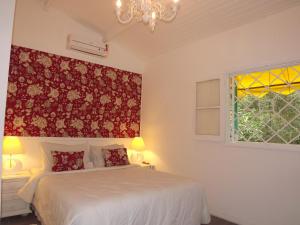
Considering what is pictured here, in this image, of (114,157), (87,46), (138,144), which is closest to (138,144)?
(138,144)

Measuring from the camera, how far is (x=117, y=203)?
6.04 ft

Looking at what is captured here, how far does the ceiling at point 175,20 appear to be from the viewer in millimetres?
2594

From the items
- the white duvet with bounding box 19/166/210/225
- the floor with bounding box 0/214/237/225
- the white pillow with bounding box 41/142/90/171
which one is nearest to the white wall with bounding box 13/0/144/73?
the white pillow with bounding box 41/142/90/171

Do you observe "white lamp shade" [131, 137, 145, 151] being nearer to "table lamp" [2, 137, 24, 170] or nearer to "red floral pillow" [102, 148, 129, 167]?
"red floral pillow" [102, 148, 129, 167]

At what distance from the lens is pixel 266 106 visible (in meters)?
2.75

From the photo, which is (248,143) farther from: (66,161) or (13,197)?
(13,197)

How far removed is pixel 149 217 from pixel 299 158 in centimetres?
163

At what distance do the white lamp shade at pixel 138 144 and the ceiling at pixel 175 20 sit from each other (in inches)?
60.5

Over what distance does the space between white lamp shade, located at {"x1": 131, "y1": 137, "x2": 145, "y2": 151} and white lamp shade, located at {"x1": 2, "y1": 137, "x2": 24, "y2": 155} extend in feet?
5.73

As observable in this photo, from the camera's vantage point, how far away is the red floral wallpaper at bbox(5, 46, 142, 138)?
3084 millimetres

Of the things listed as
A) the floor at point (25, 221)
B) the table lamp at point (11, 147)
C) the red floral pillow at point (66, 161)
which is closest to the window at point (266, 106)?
the floor at point (25, 221)

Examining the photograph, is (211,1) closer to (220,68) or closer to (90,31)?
(220,68)

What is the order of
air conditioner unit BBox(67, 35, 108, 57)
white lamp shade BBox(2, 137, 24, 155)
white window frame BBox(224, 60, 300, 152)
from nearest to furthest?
1. white window frame BBox(224, 60, 300, 152)
2. white lamp shade BBox(2, 137, 24, 155)
3. air conditioner unit BBox(67, 35, 108, 57)

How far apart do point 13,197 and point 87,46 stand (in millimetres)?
2384
